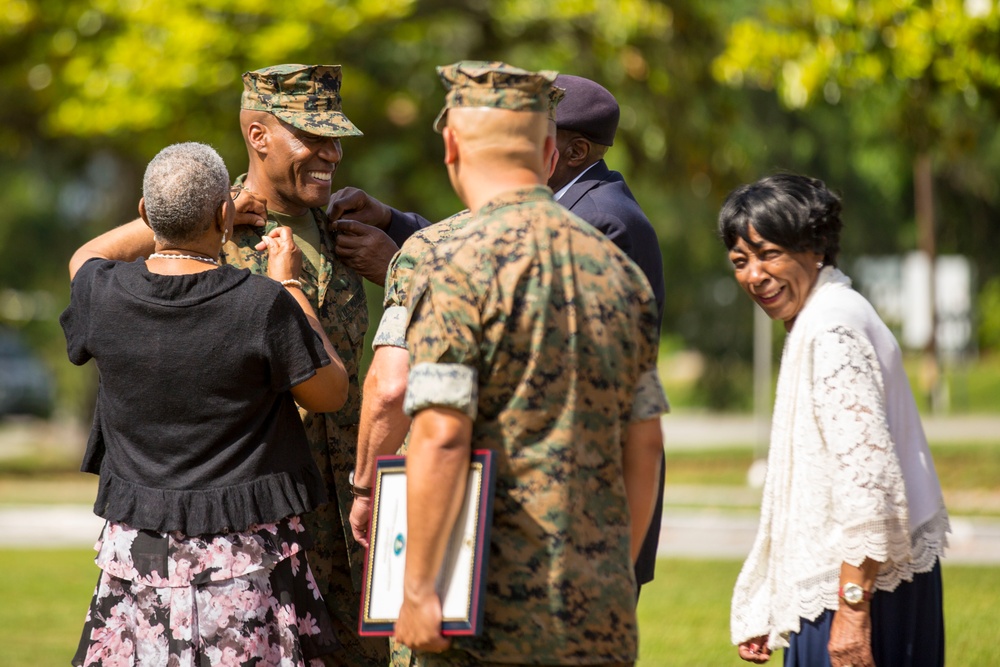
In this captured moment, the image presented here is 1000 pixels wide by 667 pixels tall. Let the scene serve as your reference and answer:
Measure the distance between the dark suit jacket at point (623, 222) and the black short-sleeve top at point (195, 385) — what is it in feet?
3.19

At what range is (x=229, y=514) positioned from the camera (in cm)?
334

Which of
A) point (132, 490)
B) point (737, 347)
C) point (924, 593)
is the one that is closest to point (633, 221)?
point (924, 593)

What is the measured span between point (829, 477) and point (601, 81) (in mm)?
11437

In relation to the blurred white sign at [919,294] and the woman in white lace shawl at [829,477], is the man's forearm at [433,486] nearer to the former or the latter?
the woman in white lace shawl at [829,477]

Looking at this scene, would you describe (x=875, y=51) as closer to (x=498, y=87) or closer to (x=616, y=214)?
(x=616, y=214)

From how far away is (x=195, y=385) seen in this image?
3.30 metres

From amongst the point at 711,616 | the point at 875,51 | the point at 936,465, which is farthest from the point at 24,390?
the point at 711,616

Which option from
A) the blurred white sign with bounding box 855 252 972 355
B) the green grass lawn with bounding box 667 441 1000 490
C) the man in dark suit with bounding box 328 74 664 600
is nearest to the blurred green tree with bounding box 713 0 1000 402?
the green grass lawn with bounding box 667 441 1000 490

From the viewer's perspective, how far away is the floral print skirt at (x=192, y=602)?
334 cm

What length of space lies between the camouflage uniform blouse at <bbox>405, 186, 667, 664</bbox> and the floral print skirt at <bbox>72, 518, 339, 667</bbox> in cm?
76

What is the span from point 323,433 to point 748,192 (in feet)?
4.86

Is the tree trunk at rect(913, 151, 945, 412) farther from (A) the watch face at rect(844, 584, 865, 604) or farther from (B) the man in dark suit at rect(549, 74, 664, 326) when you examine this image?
(A) the watch face at rect(844, 584, 865, 604)

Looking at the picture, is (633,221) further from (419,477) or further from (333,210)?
(419,477)

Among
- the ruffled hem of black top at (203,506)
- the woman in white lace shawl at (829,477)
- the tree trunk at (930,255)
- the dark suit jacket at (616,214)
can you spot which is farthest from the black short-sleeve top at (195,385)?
the tree trunk at (930,255)
